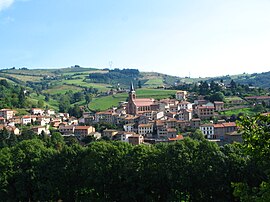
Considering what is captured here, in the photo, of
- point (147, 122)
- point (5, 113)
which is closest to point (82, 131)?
point (147, 122)

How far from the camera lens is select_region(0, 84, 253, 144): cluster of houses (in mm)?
56312

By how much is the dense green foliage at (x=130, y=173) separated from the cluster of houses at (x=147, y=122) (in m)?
22.2

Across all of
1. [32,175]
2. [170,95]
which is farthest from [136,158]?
[170,95]

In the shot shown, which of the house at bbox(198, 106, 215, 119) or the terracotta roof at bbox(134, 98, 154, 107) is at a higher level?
the terracotta roof at bbox(134, 98, 154, 107)

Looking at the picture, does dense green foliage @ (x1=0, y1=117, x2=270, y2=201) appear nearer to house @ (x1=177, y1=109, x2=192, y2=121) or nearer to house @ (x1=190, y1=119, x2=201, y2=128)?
house @ (x1=190, y1=119, x2=201, y2=128)

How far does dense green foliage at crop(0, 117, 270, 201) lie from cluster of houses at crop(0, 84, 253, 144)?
2219 centimetres

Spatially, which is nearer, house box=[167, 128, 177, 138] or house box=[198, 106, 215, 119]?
house box=[167, 128, 177, 138]

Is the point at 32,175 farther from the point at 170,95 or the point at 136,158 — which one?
the point at 170,95

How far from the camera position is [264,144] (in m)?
11.3

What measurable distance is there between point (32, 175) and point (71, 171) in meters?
3.56

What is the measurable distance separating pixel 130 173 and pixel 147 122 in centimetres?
3864

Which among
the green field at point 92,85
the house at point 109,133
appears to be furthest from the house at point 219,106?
the green field at point 92,85

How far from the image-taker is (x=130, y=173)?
27.7m

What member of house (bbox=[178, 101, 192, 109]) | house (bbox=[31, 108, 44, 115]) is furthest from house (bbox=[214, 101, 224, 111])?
house (bbox=[31, 108, 44, 115])
